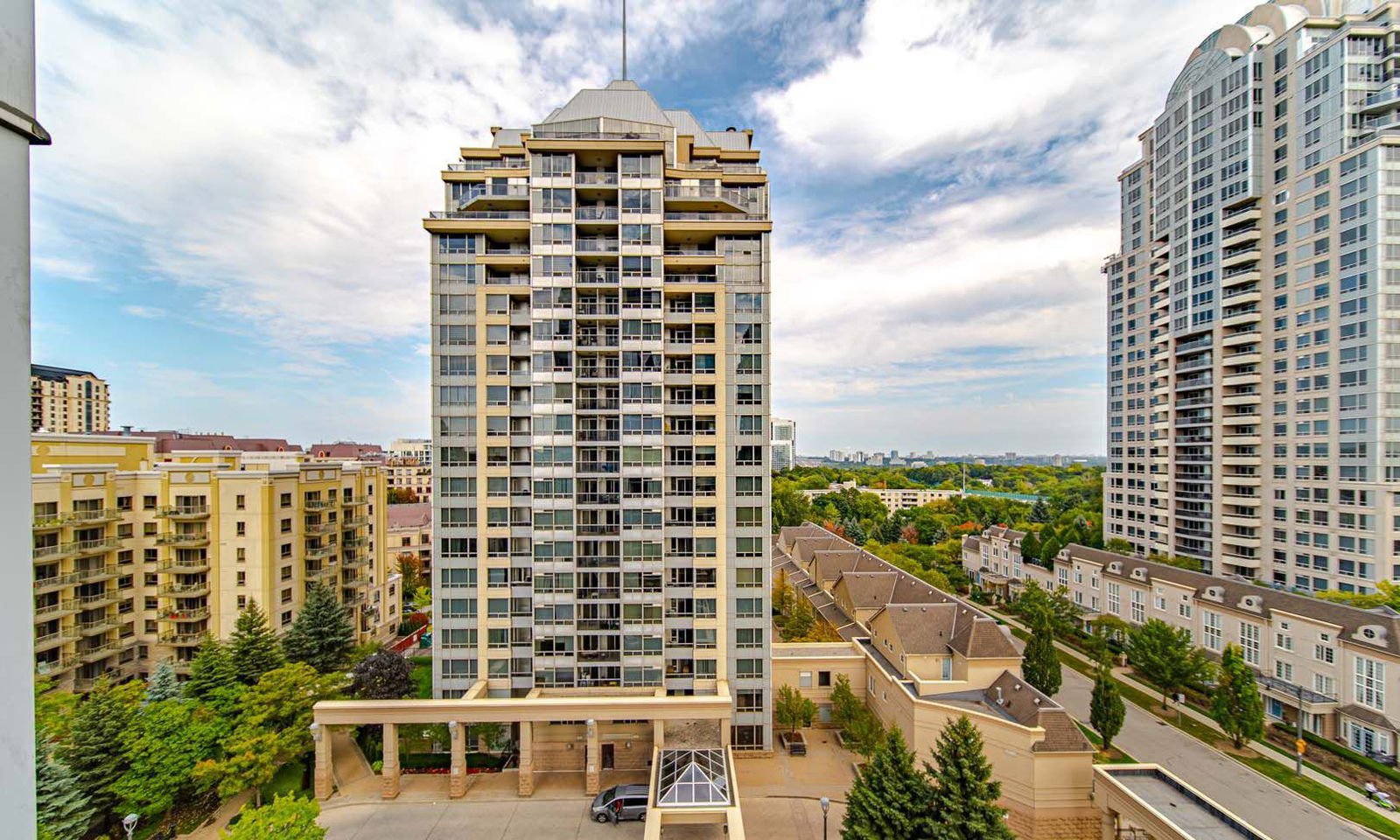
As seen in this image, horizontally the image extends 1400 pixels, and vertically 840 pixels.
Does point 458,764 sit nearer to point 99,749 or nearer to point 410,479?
point 99,749

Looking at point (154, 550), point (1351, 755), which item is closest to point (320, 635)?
point (154, 550)

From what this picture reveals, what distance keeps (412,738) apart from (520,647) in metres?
5.91

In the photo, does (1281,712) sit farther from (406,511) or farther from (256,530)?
(406,511)

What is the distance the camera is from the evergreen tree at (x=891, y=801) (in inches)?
→ 645

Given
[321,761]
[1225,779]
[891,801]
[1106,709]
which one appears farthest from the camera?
[1106,709]

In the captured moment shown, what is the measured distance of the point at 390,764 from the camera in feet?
73.8

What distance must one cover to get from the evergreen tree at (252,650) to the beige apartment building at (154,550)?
17.7 feet

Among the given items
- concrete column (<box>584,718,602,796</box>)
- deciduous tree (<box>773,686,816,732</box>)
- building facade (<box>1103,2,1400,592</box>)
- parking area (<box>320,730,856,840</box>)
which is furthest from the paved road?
concrete column (<box>584,718,602,796</box>)

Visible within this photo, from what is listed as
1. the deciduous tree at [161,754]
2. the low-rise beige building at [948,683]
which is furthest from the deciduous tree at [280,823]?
the low-rise beige building at [948,683]

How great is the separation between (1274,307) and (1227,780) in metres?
36.3

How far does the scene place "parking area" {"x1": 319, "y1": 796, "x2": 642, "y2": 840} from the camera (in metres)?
20.2

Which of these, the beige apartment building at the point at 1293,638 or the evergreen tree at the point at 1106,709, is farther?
the evergreen tree at the point at 1106,709

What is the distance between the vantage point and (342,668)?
29844 millimetres

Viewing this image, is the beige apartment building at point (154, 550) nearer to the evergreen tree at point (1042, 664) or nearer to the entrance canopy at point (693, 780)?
the entrance canopy at point (693, 780)
